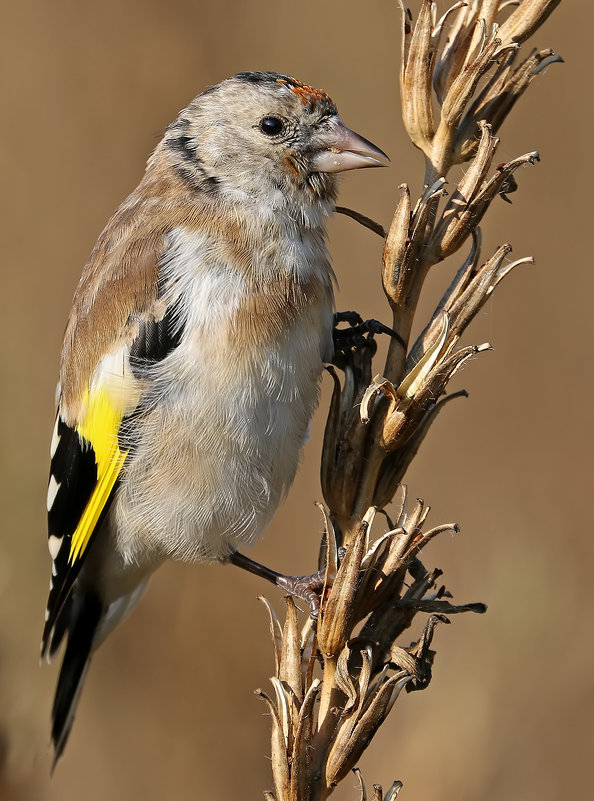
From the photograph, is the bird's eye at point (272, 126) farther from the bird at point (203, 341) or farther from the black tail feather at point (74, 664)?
the black tail feather at point (74, 664)

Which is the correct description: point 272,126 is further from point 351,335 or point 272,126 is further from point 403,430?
point 403,430

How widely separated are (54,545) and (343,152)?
5.46 feet

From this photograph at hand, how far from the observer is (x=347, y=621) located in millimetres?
1930

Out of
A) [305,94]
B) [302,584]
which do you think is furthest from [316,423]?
[305,94]

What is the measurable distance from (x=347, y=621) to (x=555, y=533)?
65.5 inches

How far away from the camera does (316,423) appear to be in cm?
422

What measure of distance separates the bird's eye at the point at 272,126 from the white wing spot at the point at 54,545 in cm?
157

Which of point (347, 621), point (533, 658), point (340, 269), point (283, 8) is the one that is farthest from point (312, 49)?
point (347, 621)

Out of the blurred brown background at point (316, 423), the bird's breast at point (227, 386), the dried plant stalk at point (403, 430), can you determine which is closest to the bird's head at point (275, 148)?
the bird's breast at point (227, 386)

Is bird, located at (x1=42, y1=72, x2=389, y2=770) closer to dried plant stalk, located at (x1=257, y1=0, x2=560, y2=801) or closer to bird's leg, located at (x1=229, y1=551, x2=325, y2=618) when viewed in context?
bird's leg, located at (x1=229, y1=551, x2=325, y2=618)

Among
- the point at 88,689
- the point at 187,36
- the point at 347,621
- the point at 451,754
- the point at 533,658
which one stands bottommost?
the point at 88,689

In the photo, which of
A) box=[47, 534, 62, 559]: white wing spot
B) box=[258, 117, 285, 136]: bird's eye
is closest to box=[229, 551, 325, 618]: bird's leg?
box=[47, 534, 62, 559]: white wing spot

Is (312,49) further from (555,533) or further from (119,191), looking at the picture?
(555,533)

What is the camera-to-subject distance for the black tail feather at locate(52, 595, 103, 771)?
10.9ft
